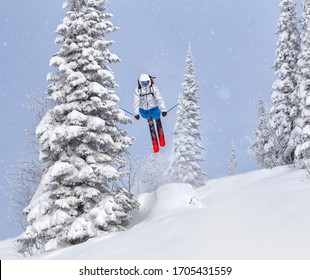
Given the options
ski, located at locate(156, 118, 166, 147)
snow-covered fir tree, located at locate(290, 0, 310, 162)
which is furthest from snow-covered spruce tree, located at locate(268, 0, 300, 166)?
ski, located at locate(156, 118, 166, 147)

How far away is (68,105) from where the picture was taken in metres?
15.4

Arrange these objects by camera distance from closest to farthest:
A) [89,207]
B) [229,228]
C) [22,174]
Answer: [229,228] < [89,207] < [22,174]

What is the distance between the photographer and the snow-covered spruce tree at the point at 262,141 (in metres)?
31.5

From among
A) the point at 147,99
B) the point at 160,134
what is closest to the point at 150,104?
the point at 147,99

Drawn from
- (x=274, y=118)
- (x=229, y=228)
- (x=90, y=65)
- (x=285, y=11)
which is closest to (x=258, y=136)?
(x=274, y=118)

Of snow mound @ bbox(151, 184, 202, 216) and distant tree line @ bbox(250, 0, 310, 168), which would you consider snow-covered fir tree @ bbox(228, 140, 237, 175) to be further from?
snow mound @ bbox(151, 184, 202, 216)

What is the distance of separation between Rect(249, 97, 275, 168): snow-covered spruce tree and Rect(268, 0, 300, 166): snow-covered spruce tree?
2.31 meters

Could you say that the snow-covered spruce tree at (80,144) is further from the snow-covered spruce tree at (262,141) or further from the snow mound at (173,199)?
the snow-covered spruce tree at (262,141)

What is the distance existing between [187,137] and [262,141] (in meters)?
6.35

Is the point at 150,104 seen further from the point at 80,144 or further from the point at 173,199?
the point at 173,199

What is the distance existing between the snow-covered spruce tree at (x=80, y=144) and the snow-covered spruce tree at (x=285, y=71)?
1503 centimetres

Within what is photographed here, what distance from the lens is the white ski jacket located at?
15.0 meters
